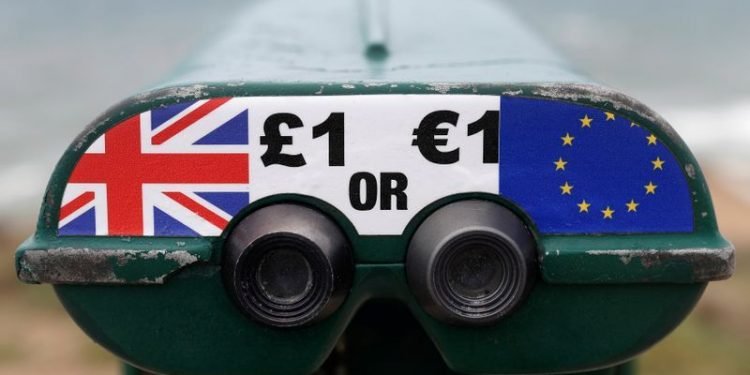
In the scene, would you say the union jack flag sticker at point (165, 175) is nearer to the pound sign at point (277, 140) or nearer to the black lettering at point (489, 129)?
the pound sign at point (277, 140)

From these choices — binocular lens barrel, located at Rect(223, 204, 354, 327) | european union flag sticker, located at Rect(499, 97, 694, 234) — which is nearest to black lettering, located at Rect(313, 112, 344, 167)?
binocular lens barrel, located at Rect(223, 204, 354, 327)

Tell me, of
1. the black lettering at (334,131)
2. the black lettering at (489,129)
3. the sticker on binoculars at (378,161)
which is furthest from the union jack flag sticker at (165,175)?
the black lettering at (489,129)

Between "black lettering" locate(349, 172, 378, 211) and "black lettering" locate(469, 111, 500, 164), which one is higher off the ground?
"black lettering" locate(469, 111, 500, 164)

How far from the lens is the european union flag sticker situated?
160 cm

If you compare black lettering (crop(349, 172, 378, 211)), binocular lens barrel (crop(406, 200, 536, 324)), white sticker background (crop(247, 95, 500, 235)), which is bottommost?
binocular lens barrel (crop(406, 200, 536, 324))

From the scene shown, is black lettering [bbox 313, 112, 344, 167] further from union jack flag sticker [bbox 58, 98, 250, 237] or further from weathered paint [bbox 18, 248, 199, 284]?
weathered paint [bbox 18, 248, 199, 284]

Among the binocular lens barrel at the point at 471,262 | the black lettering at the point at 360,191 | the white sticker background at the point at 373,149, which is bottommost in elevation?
the binocular lens barrel at the point at 471,262

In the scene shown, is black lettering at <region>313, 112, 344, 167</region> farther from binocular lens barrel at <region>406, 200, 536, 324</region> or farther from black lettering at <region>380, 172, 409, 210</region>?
binocular lens barrel at <region>406, 200, 536, 324</region>

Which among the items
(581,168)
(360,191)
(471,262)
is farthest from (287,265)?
(581,168)

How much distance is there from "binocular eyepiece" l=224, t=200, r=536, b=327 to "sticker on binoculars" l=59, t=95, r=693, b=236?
0.04 meters

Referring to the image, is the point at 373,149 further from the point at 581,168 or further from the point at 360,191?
the point at 581,168

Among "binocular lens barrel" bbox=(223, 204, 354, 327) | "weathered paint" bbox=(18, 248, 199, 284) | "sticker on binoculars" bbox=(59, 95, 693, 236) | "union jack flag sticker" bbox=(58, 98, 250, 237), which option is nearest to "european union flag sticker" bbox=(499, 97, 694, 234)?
"sticker on binoculars" bbox=(59, 95, 693, 236)

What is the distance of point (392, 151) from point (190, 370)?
0.51 m

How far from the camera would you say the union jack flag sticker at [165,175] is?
5.25ft
